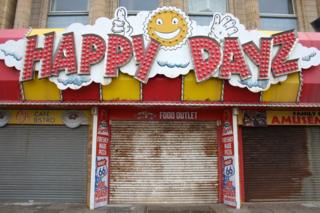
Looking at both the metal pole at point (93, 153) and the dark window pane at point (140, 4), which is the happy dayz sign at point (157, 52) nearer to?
the metal pole at point (93, 153)

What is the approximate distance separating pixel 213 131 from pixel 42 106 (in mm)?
5586

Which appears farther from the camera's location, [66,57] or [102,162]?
[102,162]

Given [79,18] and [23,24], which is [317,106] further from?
[23,24]

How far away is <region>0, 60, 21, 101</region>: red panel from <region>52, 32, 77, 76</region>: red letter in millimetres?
1306

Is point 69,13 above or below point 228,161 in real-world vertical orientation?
above

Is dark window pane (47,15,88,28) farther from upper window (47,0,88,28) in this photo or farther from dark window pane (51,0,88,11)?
dark window pane (51,0,88,11)

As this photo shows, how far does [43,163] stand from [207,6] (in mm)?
8265

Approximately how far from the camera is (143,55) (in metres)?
9.61

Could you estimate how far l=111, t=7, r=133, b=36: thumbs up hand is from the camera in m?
9.80

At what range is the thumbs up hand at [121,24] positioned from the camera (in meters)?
9.80

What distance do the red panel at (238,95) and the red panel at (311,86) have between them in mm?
1475

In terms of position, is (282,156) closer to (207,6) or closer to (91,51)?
(207,6)

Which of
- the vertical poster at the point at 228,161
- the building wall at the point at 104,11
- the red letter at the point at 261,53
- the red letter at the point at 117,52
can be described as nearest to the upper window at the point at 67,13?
the building wall at the point at 104,11

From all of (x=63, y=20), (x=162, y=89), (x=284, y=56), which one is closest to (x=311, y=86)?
(x=284, y=56)
